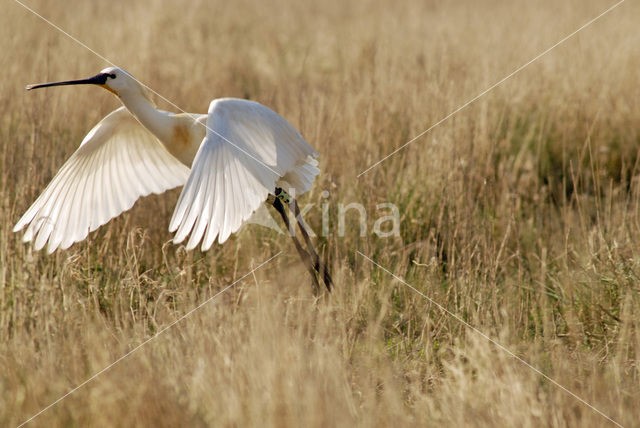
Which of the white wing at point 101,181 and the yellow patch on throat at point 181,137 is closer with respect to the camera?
the white wing at point 101,181

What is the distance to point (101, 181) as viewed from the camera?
14.0 ft

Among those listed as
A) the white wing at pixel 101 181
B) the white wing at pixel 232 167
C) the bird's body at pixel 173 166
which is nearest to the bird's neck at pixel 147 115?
the bird's body at pixel 173 166

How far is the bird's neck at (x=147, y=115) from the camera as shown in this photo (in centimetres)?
403

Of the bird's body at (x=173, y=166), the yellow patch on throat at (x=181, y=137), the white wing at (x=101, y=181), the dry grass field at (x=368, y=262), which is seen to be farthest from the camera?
the yellow patch on throat at (x=181, y=137)

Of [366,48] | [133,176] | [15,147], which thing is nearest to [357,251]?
[133,176]

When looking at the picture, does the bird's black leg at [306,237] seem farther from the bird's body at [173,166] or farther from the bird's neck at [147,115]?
the bird's neck at [147,115]

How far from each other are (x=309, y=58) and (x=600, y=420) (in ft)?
19.6

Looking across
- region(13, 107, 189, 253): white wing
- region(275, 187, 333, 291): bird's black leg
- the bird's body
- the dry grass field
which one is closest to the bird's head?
the bird's body

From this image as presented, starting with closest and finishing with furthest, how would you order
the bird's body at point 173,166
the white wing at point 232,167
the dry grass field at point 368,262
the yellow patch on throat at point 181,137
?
1. the dry grass field at point 368,262
2. the white wing at point 232,167
3. the bird's body at point 173,166
4. the yellow patch on throat at point 181,137

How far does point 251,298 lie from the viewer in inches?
148

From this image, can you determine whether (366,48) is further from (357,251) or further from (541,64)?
(357,251)

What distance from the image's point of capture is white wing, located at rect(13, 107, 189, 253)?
3.96m

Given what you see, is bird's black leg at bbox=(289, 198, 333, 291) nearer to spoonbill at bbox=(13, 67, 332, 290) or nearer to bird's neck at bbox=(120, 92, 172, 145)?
spoonbill at bbox=(13, 67, 332, 290)

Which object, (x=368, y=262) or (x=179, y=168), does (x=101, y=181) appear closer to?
(x=179, y=168)
